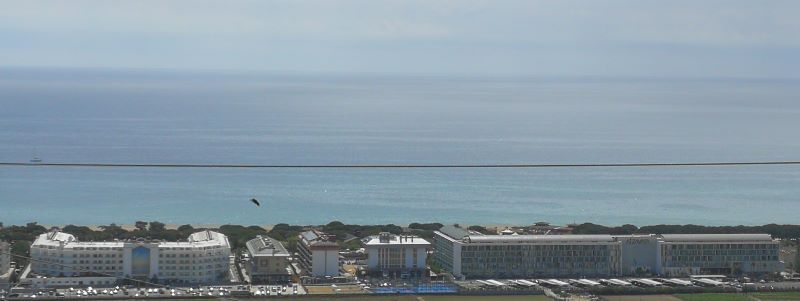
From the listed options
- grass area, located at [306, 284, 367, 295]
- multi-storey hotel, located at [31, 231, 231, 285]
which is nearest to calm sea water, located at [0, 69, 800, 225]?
multi-storey hotel, located at [31, 231, 231, 285]

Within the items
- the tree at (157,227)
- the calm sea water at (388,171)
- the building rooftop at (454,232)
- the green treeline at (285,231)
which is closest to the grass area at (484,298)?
the building rooftop at (454,232)

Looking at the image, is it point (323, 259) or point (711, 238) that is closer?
point (323, 259)

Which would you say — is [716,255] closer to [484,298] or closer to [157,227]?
[484,298]

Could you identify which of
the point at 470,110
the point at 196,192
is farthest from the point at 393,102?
the point at 196,192

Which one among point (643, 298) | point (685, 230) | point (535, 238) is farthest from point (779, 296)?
point (685, 230)

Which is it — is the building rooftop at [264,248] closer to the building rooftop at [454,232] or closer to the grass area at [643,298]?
the building rooftop at [454,232]

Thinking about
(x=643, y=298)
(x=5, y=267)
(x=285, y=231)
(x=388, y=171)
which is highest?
(x=388, y=171)
